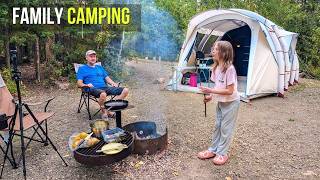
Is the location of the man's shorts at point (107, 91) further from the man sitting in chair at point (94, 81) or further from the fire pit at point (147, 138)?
the fire pit at point (147, 138)

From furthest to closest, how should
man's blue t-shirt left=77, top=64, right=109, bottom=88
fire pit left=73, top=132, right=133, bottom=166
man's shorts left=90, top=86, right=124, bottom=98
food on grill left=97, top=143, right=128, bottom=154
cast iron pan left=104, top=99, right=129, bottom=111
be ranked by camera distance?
man's blue t-shirt left=77, top=64, right=109, bottom=88 → man's shorts left=90, top=86, right=124, bottom=98 → cast iron pan left=104, top=99, right=129, bottom=111 → food on grill left=97, top=143, right=128, bottom=154 → fire pit left=73, top=132, right=133, bottom=166

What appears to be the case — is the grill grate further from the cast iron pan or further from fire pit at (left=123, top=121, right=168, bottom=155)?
the cast iron pan

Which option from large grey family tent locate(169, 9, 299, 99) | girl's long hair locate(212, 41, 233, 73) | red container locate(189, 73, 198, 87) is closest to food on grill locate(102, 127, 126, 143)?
girl's long hair locate(212, 41, 233, 73)

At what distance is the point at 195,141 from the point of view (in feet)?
14.5

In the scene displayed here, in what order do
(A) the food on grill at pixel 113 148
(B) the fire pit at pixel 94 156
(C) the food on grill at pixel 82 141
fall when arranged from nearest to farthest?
(B) the fire pit at pixel 94 156 < (A) the food on grill at pixel 113 148 < (C) the food on grill at pixel 82 141

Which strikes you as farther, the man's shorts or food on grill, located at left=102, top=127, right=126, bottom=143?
the man's shorts

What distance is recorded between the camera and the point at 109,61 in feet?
27.6

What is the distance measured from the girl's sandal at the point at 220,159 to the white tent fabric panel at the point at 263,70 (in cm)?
355

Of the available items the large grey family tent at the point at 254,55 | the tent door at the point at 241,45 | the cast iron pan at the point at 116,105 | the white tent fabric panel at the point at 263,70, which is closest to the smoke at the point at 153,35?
the large grey family tent at the point at 254,55

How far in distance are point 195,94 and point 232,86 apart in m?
3.93

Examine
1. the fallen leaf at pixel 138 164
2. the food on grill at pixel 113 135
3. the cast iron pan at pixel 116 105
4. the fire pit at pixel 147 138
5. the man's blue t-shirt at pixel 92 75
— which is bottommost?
the fallen leaf at pixel 138 164

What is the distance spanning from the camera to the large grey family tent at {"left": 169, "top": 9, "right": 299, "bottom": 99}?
7074 millimetres

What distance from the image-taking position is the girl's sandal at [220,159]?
3.69 meters

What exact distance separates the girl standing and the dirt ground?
24 centimetres
